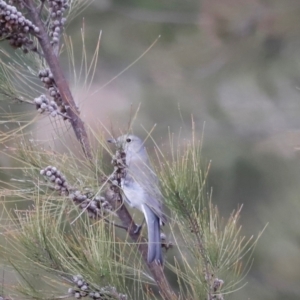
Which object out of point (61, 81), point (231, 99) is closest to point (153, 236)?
point (61, 81)

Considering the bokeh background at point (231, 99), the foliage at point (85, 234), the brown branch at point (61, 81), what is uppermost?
the bokeh background at point (231, 99)

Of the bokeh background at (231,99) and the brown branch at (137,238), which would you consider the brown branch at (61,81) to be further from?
the bokeh background at (231,99)

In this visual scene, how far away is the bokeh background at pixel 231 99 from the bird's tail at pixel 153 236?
1.61 feet

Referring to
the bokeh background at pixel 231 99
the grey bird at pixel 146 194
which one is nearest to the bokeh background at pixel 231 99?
the bokeh background at pixel 231 99

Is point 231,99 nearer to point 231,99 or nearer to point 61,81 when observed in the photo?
point 231,99

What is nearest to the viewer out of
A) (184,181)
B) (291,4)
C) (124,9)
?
(184,181)

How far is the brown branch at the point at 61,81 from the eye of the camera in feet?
2.61

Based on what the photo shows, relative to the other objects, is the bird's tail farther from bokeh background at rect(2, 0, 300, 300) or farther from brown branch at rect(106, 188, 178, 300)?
bokeh background at rect(2, 0, 300, 300)

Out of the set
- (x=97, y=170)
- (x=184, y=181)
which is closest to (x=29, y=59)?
(x=97, y=170)

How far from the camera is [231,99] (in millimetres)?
1400

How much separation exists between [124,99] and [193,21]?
9.8 inches

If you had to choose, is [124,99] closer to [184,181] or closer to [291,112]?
[291,112]

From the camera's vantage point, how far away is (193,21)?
138cm

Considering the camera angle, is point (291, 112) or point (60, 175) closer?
point (60, 175)
